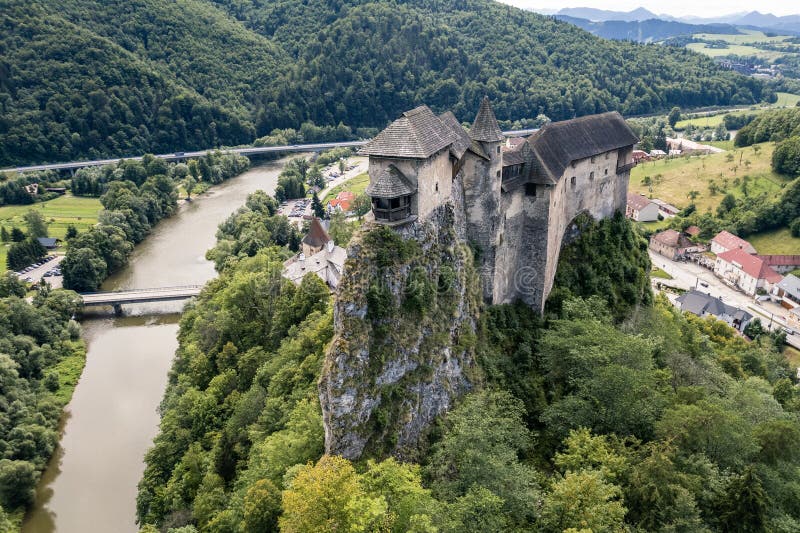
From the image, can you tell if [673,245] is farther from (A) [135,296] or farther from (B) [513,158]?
(A) [135,296]

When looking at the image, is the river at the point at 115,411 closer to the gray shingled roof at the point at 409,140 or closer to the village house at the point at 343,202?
the village house at the point at 343,202

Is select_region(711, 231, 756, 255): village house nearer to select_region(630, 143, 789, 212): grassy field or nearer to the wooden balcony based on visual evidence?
select_region(630, 143, 789, 212): grassy field

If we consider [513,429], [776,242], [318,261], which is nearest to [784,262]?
[776,242]

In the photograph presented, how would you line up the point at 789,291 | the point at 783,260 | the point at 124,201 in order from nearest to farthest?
the point at 789,291 < the point at 783,260 < the point at 124,201

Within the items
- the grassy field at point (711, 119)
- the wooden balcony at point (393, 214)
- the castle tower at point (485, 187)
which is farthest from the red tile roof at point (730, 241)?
the grassy field at point (711, 119)

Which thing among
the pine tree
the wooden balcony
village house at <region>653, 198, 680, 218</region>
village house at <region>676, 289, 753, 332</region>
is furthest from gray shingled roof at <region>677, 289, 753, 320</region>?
the wooden balcony

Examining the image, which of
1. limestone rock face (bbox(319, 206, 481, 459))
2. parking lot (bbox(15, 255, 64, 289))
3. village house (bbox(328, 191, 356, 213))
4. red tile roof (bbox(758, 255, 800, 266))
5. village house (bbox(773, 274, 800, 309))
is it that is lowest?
village house (bbox(773, 274, 800, 309))

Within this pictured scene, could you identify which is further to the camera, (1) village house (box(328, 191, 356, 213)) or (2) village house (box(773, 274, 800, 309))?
(1) village house (box(328, 191, 356, 213))
